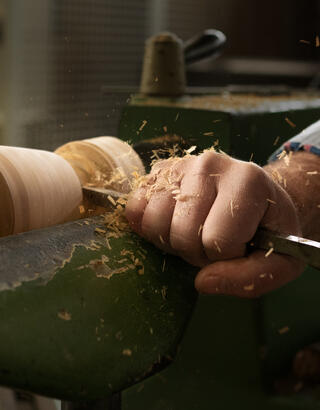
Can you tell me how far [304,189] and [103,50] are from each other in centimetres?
198

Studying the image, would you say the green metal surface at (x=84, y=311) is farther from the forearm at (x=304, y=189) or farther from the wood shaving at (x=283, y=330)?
the wood shaving at (x=283, y=330)

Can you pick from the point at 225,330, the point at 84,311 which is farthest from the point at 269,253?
the point at 225,330

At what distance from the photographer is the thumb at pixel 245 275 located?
0.48 metres

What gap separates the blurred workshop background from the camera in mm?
2129

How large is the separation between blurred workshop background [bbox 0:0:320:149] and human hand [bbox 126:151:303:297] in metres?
0.85

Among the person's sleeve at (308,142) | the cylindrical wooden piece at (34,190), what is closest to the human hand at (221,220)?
the cylindrical wooden piece at (34,190)

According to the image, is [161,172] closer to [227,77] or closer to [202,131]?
[202,131]

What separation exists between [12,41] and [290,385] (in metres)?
1.82

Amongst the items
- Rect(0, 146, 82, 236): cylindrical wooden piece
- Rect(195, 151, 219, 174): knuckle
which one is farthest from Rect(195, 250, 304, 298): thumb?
Rect(0, 146, 82, 236): cylindrical wooden piece

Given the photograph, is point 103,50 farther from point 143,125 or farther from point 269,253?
point 269,253

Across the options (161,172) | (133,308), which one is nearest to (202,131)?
(161,172)

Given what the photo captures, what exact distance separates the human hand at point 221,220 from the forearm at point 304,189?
0.45 feet

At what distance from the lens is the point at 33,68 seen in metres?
2.19

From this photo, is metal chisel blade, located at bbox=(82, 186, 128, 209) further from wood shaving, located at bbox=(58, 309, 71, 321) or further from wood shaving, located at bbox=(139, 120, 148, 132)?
wood shaving, located at bbox=(139, 120, 148, 132)
